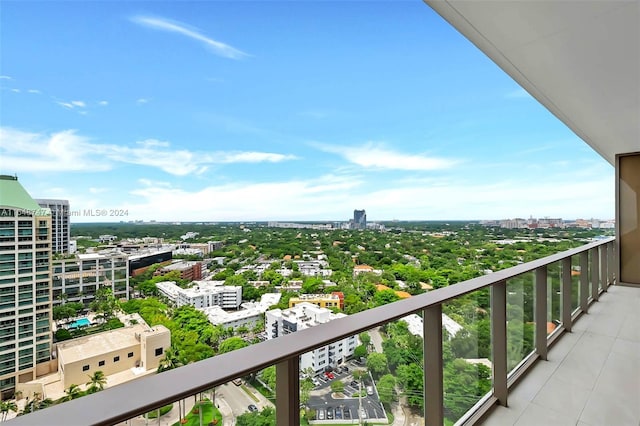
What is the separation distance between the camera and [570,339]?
→ 10.1 feet

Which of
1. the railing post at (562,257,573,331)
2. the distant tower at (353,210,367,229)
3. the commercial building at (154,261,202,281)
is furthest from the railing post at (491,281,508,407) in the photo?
the distant tower at (353,210,367,229)

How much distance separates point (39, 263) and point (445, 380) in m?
3.09

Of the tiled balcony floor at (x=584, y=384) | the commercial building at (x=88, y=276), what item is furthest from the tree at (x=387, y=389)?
the commercial building at (x=88, y=276)

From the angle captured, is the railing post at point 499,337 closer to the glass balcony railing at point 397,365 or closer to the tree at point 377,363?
the glass balcony railing at point 397,365

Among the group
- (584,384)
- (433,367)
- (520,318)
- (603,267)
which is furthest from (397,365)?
(603,267)

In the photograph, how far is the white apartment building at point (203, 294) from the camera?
3551mm

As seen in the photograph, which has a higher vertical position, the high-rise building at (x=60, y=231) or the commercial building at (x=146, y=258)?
the high-rise building at (x=60, y=231)

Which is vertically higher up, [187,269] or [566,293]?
[187,269]

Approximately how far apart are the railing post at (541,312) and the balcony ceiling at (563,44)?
5.06 feet

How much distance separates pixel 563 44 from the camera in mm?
1780

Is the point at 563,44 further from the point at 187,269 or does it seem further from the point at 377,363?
the point at 187,269

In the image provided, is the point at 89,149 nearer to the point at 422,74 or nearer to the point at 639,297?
the point at 639,297

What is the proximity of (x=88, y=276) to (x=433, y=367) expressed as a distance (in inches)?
119

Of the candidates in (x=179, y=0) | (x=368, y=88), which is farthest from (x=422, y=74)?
(x=179, y=0)
